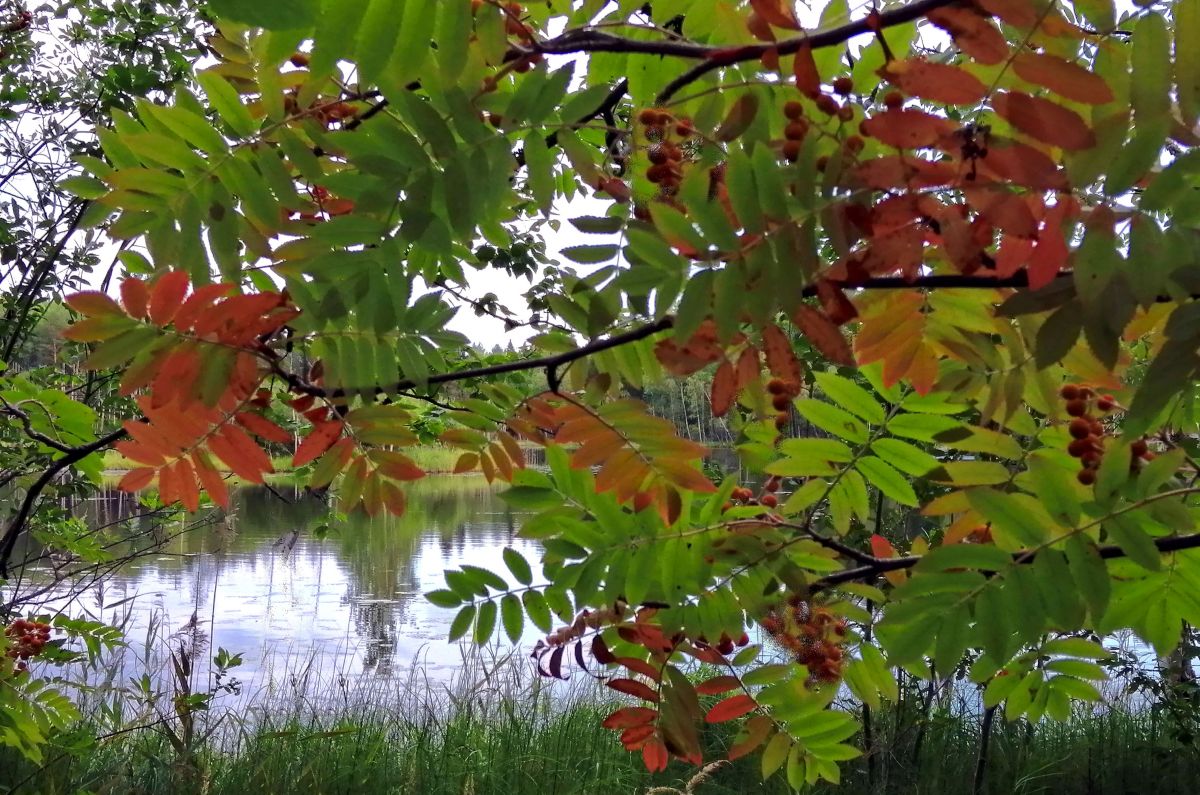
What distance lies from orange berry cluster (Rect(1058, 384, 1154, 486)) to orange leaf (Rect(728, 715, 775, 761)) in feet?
1.35

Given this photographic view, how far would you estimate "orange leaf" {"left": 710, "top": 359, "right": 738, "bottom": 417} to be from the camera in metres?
0.65

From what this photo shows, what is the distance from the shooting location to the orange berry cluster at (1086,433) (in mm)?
715

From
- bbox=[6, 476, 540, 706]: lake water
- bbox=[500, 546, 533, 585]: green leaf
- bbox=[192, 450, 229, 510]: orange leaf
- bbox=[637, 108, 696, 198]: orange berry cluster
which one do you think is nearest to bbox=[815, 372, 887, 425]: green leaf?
bbox=[637, 108, 696, 198]: orange berry cluster

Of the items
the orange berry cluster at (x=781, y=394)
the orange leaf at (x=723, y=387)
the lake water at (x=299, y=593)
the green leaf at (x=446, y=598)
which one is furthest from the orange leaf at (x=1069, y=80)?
the lake water at (x=299, y=593)

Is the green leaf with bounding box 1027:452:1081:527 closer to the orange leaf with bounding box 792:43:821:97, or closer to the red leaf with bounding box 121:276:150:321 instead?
the orange leaf with bounding box 792:43:821:97

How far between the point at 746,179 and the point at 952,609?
344 millimetres

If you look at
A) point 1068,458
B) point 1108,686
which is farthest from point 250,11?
point 1108,686

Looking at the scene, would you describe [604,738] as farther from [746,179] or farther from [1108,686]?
[746,179]

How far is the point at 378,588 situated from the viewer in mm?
7699

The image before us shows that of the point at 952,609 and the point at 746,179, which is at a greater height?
the point at 746,179

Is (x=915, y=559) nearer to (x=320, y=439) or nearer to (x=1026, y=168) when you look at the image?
(x=1026, y=168)

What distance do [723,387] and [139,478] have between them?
0.50m

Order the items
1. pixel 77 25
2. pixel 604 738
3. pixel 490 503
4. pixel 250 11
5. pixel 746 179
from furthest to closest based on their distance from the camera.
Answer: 1. pixel 490 503
2. pixel 604 738
3. pixel 77 25
4. pixel 746 179
5. pixel 250 11

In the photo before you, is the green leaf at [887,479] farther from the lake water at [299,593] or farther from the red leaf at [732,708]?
the lake water at [299,593]
